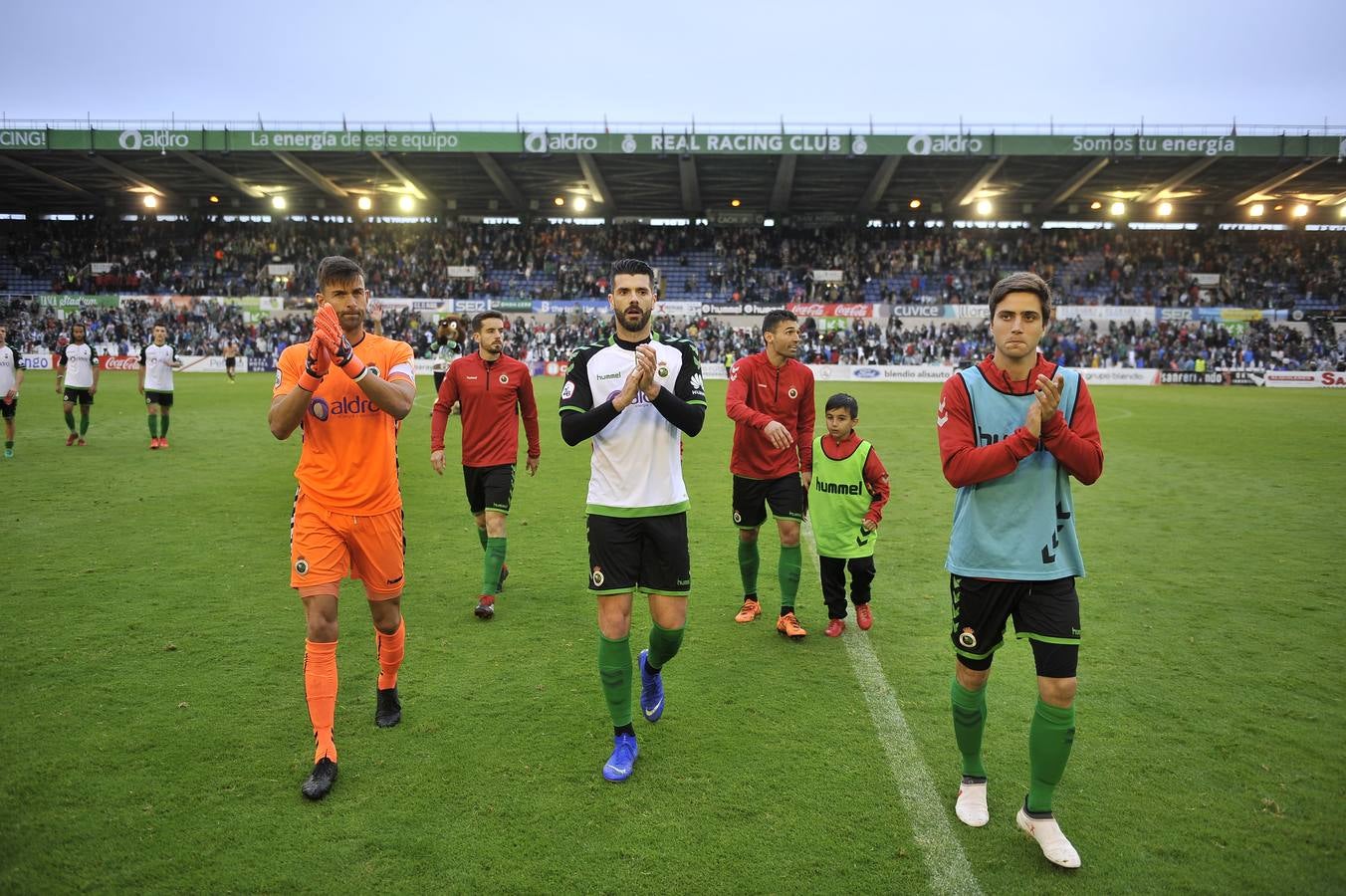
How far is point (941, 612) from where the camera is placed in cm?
652

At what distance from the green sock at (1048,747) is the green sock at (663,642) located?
1712 mm

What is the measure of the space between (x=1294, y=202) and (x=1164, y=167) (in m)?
12.4

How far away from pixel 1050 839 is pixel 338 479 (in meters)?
3.64

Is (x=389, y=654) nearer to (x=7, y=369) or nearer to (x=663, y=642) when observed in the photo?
(x=663, y=642)

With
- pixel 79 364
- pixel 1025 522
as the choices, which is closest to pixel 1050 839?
pixel 1025 522

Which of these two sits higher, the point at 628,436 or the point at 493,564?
the point at 628,436

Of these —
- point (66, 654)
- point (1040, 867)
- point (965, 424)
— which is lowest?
point (1040, 867)

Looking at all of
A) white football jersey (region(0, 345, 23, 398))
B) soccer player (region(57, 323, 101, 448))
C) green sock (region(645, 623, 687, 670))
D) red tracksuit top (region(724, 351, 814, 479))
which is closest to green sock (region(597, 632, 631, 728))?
green sock (region(645, 623, 687, 670))

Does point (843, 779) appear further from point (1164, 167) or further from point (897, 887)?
point (1164, 167)

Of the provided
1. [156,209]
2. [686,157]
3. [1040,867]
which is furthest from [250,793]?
[156,209]

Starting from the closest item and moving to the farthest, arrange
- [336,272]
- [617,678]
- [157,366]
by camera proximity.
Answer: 1. [336,272]
2. [617,678]
3. [157,366]

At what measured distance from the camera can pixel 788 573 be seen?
6.01 meters

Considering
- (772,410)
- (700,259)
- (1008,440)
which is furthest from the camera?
(700,259)

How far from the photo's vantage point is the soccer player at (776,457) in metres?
6.05
